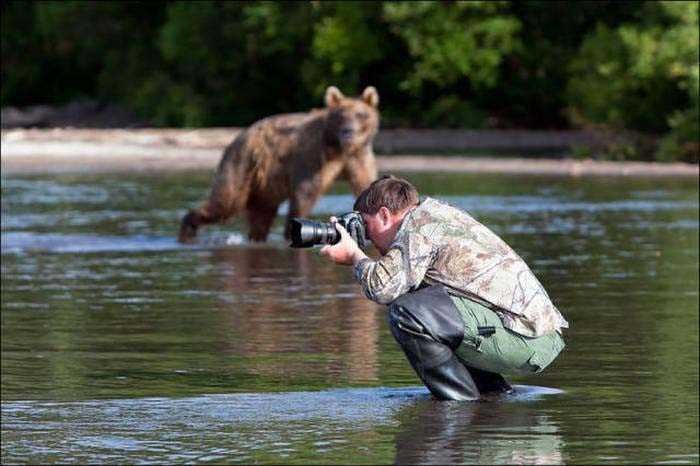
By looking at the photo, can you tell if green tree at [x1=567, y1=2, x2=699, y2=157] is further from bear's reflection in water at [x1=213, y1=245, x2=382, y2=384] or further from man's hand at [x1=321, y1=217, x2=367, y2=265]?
man's hand at [x1=321, y1=217, x2=367, y2=265]

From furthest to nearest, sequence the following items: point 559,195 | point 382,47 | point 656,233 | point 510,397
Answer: point 382,47, point 559,195, point 656,233, point 510,397

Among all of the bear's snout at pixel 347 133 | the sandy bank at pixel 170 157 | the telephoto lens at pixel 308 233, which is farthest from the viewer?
the sandy bank at pixel 170 157

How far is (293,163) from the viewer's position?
1855cm

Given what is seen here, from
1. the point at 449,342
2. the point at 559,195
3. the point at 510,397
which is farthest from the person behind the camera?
the point at 559,195

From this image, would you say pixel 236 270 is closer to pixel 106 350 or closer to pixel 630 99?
pixel 106 350

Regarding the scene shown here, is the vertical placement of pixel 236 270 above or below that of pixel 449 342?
below

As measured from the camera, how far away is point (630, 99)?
31.7 metres

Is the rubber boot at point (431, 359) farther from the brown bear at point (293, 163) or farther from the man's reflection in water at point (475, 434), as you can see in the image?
the brown bear at point (293, 163)

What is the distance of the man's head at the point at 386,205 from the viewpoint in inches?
316

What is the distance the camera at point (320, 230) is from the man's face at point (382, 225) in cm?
4

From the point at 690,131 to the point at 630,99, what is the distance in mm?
2440

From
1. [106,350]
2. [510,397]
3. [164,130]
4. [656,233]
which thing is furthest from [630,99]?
[510,397]

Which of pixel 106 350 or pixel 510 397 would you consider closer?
pixel 510 397

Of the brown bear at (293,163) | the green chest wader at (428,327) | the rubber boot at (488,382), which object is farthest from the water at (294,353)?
the brown bear at (293,163)
